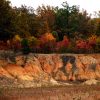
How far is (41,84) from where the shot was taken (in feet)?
148

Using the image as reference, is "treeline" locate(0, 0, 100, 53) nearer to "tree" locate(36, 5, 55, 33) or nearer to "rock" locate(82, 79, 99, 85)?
"tree" locate(36, 5, 55, 33)

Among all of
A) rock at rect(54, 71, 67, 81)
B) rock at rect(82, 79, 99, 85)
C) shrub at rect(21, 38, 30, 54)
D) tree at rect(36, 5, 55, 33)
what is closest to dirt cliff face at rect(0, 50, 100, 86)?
rock at rect(54, 71, 67, 81)

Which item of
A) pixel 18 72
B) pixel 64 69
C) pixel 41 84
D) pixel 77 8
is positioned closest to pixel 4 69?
pixel 18 72

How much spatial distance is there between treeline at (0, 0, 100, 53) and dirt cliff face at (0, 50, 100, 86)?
2.33 meters

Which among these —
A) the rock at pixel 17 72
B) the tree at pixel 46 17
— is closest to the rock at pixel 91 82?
the rock at pixel 17 72

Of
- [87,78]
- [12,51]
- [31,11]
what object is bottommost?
[87,78]

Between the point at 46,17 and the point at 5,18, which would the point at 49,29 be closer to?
the point at 46,17

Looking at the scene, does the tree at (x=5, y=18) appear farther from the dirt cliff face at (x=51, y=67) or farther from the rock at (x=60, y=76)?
the rock at (x=60, y=76)

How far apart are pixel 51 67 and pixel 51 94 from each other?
1360 centimetres

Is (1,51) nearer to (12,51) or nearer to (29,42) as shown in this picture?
(12,51)

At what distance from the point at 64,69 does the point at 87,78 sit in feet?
9.86

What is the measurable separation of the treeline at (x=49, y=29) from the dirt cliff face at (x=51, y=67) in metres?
2.33

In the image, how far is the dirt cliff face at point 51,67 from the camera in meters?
47.4

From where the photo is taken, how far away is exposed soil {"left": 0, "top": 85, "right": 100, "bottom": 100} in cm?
3591
